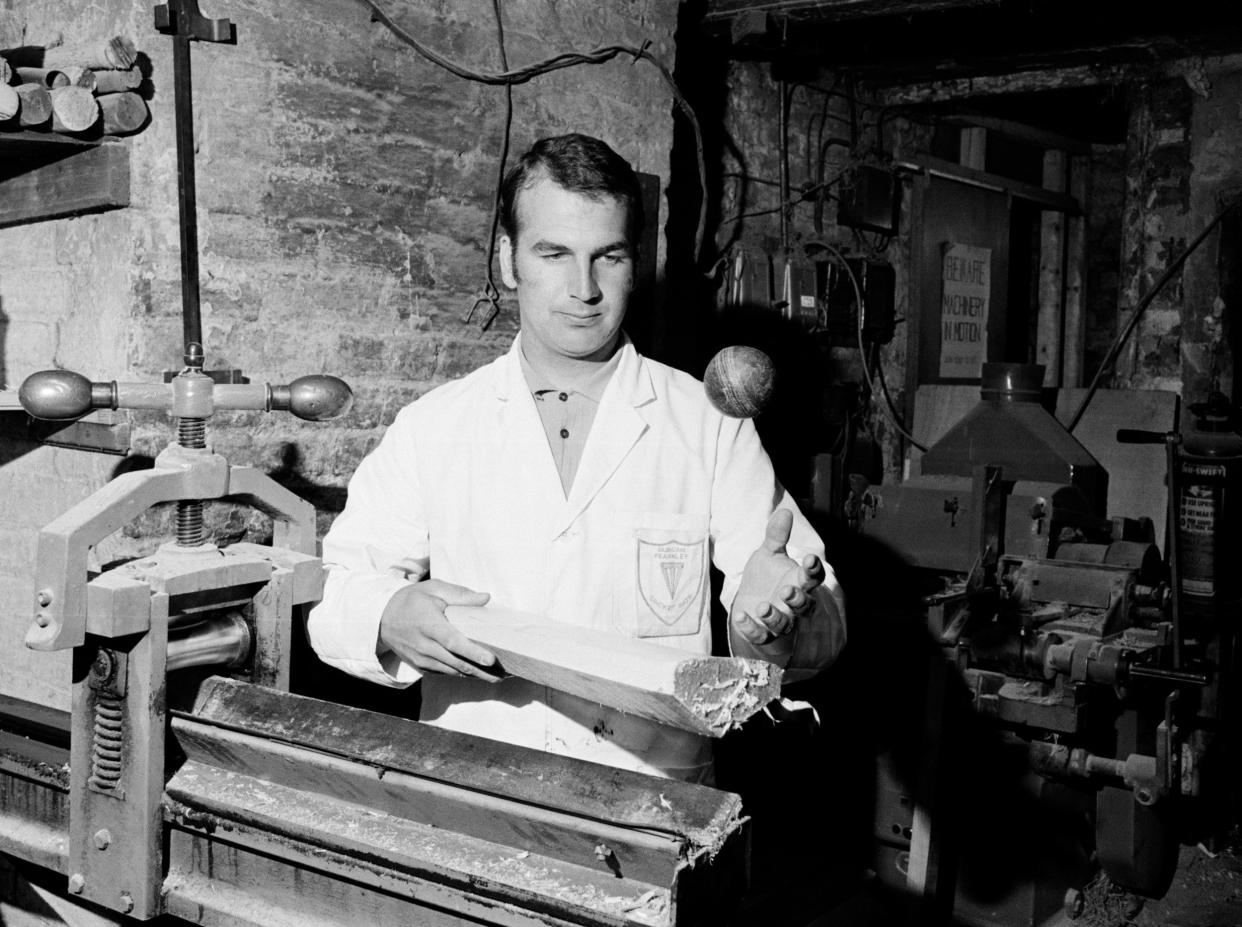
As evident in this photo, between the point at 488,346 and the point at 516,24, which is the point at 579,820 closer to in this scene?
the point at 488,346

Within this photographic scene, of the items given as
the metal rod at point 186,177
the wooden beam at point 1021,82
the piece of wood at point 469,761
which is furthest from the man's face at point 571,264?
the wooden beam at point 1021,82

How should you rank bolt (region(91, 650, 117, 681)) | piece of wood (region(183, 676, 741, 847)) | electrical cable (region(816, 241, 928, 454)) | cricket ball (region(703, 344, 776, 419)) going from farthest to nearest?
electrical cable (region(816, 241, 928, 454)) → cricket ball (region(703, 344, 776, 419)) → bolt (region(91, 650, 117, 681)) → piece of wood (region(183, 676, 741, 847))

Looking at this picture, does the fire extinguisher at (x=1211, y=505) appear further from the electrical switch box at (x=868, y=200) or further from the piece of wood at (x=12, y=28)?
the piece of wood at (x=12, y=28)

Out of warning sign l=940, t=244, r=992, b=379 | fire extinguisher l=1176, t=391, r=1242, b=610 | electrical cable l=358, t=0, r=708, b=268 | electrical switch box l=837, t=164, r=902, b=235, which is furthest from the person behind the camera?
warning sign l=940, t=244, r=992, b=379

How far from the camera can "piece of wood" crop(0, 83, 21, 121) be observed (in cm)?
240

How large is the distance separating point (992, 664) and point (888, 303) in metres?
3.04

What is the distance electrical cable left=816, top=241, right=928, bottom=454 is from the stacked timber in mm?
3577

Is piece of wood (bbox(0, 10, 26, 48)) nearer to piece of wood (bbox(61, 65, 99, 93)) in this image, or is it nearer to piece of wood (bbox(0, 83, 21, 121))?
piece of wood (bbox(61, 65, 99, 93))

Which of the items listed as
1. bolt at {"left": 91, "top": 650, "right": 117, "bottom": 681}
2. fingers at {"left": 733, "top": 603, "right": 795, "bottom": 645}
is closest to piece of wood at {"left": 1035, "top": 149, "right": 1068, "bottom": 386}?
fingers at {"left": 733, "top": 603, "right": 795, "bottom": 645}

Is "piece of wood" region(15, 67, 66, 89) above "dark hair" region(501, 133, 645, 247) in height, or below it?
above

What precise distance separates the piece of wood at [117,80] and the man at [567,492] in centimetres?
98

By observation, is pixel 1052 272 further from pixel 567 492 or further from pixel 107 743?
pixel 107 743

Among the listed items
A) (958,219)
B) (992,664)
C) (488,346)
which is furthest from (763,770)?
(958,219)

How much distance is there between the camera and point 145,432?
2.68 metres
